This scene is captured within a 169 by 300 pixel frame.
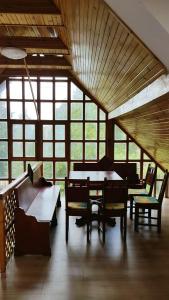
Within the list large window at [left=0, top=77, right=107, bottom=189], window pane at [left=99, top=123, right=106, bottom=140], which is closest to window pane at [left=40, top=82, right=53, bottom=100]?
large window at [left=0, top=77, right=107, bottom=189]

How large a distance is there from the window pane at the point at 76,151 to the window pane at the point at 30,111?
4.09 feet

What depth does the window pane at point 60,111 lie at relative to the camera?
6.98 m

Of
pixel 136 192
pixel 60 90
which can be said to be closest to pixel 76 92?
pixel 60 90

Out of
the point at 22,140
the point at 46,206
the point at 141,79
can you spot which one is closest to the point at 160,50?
the point at 141,79

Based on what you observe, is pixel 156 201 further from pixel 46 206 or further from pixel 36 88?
pixel 36 88

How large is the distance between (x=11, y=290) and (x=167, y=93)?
2297 mm

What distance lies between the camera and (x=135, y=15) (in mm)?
1520

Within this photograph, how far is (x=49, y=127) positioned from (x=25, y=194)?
3.33 meters

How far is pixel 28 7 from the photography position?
10.6ft

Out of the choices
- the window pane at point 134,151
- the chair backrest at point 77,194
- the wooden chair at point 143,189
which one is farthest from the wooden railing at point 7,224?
the window pane at point 134,151

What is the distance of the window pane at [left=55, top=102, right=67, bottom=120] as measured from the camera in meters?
6.98

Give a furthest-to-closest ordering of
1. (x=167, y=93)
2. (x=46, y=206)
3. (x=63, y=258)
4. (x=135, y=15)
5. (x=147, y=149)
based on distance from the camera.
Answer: (x=147, y=149), (x=46, y=206), (x=63, y=258), (x=167, y=93), (x=135, y=15)

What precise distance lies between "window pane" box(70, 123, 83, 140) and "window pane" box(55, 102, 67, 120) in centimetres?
32

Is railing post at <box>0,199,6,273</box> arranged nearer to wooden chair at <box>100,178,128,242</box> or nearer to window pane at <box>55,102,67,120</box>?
wooden chair at <box>100,178,128,242</box>
